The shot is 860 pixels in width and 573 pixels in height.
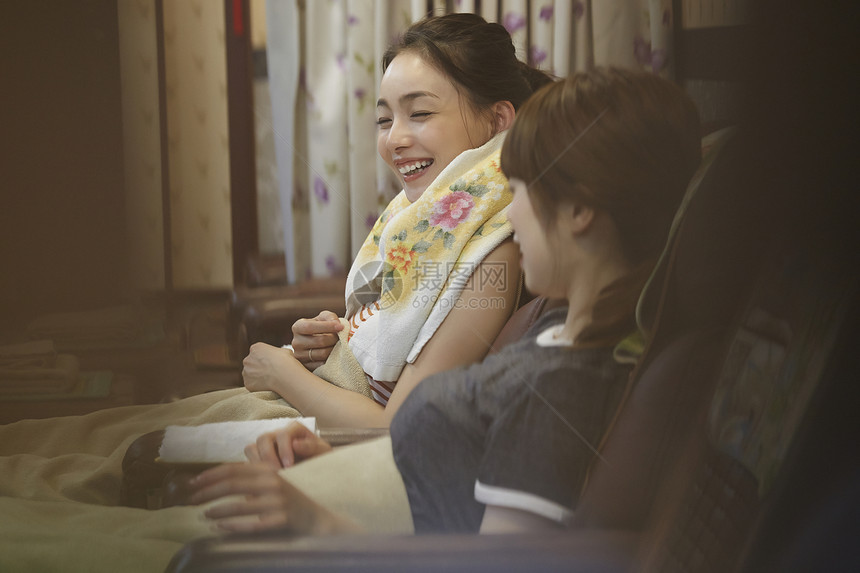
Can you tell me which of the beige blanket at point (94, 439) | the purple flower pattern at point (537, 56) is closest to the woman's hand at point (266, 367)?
the beige blanket at point (94, 439)

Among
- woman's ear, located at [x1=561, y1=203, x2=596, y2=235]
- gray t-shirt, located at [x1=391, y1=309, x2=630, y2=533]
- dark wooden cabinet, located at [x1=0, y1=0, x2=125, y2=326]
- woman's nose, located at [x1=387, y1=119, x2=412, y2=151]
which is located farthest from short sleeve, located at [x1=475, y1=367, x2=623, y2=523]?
dark wooden cabinet, located at [x1=0, y1=0, x2=125, y2=326]

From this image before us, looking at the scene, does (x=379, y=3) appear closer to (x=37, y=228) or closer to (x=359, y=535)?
(x=37, y=228)

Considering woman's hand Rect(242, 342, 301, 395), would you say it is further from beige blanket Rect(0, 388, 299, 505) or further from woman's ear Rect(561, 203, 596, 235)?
woman's ear Rect(561, 203, 596, 235)

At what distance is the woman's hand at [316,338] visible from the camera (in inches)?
24.3

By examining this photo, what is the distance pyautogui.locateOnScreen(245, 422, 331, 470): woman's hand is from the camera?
580mm

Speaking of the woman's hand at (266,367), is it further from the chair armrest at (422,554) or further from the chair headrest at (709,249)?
the chair headrest at (709,249)

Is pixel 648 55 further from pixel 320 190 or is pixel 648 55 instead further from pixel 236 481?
pixel 236 481

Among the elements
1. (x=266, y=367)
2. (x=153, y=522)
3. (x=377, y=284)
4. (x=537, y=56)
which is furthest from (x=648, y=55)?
(x=153, y=522)

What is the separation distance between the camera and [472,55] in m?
0.57

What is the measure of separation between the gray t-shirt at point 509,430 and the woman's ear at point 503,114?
0.52 feet

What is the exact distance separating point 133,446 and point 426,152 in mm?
364

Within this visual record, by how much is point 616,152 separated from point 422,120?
6.4 inches

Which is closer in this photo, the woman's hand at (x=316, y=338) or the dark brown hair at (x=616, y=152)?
the dark brown hair at (x=616, y=152)

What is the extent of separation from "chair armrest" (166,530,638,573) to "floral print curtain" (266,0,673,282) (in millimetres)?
226
